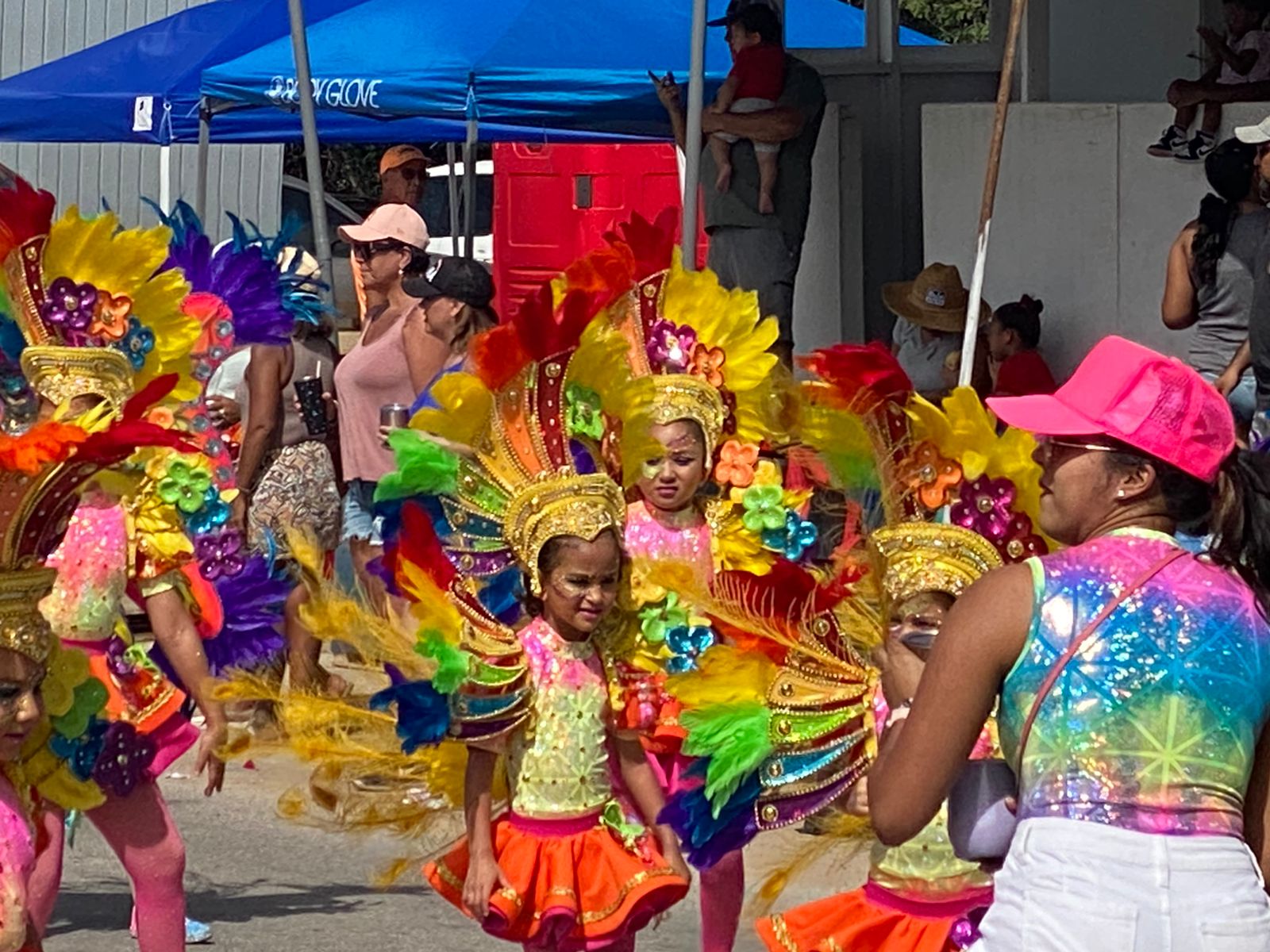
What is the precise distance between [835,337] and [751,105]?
172 centimetres

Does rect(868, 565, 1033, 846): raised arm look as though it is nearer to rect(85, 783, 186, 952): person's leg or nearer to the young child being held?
rect(85, 783, 186, 952): person's leg

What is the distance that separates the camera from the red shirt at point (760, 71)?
9.80 metres

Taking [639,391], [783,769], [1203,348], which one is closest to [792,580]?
[783,769]

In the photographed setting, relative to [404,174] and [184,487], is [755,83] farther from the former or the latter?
[184,487]

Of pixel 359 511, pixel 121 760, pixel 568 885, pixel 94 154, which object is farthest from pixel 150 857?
pixel 94 154

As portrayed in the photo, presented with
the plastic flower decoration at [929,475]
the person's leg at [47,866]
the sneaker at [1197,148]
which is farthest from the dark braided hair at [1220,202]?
the person's leg at [47,866]

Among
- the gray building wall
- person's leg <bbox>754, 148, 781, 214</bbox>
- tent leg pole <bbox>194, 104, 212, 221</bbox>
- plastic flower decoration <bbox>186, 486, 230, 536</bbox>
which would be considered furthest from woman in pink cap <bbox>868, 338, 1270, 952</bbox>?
the gray building wall

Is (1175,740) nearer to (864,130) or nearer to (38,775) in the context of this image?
(38,775)

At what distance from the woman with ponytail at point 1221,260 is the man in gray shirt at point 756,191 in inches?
96.1

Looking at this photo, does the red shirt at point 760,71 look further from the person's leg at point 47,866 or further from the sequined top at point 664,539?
the person's leg at point 47,866

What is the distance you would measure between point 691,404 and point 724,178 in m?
3.76

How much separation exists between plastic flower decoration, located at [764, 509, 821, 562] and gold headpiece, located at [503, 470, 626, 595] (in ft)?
3.18

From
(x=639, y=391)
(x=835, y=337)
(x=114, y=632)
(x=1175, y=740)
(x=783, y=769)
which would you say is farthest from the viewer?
(x=835, y=337)

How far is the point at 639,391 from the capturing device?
Answer: 5809 mm
